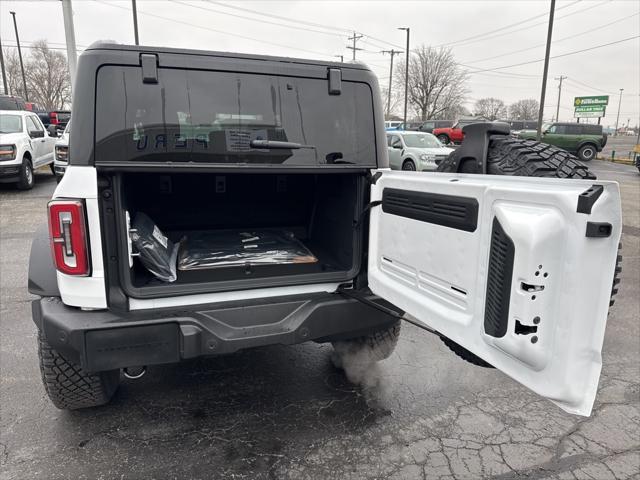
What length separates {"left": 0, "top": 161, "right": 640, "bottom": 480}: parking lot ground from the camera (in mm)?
2402

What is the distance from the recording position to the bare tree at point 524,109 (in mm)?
73081

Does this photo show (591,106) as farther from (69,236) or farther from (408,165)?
(69,236)

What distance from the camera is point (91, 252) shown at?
7.30 feet

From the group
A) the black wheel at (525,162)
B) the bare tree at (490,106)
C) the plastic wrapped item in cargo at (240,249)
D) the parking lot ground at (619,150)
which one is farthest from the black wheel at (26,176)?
the bare tree at (490,106)

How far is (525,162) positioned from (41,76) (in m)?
65.9

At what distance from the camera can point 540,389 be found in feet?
5.25

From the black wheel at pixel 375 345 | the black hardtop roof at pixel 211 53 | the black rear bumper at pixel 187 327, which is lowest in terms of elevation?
the black wheel at pixel 375 345

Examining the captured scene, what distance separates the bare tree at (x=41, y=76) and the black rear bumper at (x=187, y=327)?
202ft

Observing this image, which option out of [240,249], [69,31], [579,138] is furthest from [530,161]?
[579,138]

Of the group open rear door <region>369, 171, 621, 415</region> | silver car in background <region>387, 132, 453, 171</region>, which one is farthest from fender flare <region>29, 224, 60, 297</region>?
silver car in background <region>387, 132, 453, 171</region>

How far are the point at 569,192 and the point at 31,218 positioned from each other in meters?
9.70

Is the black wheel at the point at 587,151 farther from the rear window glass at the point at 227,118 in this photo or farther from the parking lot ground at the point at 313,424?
the rear window glass at the point at 227,118

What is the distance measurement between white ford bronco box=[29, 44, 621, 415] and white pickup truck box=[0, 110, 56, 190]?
9.82 meters

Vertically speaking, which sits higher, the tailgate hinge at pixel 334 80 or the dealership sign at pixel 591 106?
the dealership sign at pixel 591 106
